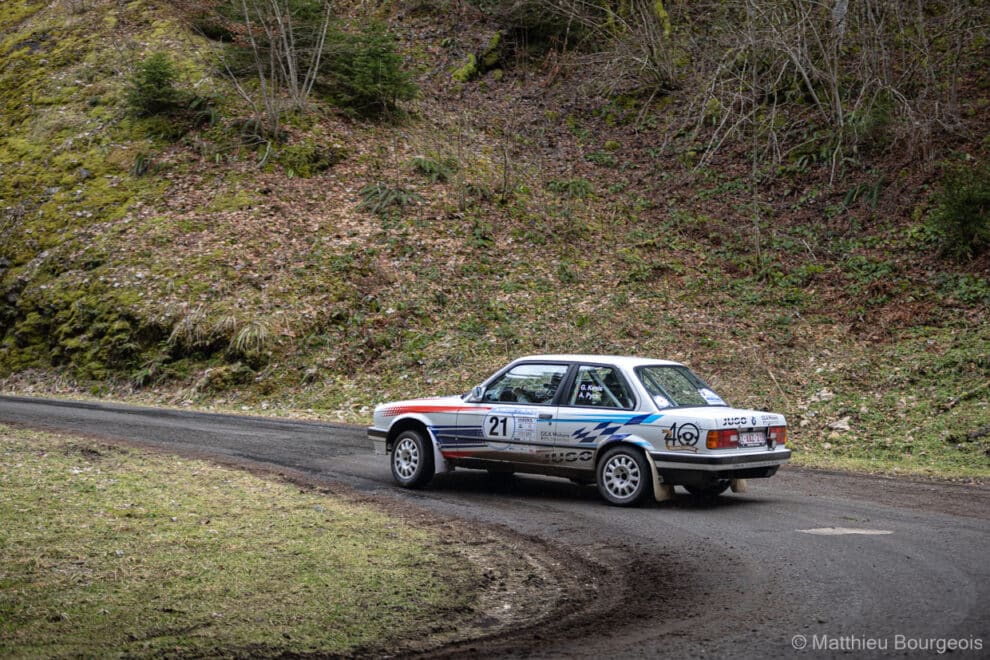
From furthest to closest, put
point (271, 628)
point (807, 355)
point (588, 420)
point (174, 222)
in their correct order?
point (174, 222) < point (807, 355) < point (588, 420) < point (271, 628)

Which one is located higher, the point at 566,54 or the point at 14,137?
the point at 566,54

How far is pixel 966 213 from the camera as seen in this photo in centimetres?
1966

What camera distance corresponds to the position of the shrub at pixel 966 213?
64.2 ft

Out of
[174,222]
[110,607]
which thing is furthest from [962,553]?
[174,222]

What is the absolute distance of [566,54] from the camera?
1335 inches

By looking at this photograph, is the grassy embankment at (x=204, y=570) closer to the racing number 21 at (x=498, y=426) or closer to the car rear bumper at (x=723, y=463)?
the racing number 21 at (x=498, y=426)

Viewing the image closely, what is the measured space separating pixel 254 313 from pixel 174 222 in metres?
4.65

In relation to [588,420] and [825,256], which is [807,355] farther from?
[588,420]

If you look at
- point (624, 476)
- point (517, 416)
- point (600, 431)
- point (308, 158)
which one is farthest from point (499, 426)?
point (308, 158)

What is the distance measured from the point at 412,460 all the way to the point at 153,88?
2106 cm

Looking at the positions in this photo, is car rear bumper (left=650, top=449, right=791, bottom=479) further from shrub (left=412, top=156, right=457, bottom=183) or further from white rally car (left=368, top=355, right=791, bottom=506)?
shrub (left=412, top=156, right=457, bottom=183)

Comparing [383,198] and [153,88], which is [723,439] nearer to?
[383,198]

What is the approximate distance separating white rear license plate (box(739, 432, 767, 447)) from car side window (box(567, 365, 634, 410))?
1233 millimetres

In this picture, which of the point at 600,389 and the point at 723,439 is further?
the point at 600,389
